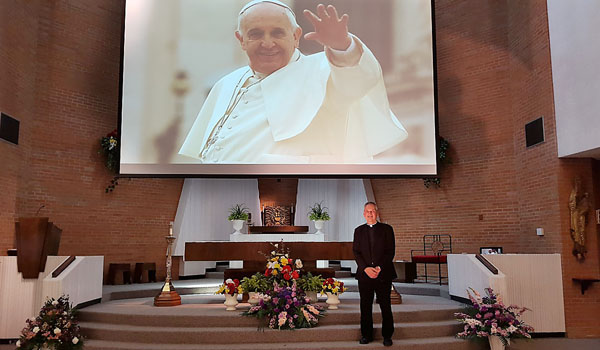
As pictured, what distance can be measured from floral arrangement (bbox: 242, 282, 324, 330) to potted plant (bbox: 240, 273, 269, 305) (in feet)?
1.09

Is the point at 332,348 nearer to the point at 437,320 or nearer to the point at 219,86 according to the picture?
the point at 437,320

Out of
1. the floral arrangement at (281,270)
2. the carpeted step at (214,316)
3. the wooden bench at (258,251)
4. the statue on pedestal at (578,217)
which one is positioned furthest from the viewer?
the statue on pedestal at (578,217)

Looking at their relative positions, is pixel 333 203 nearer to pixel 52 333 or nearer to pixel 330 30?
pixel 330 30

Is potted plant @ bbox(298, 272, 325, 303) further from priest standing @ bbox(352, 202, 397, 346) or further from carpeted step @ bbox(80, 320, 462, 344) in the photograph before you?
priest standing @ bbox(352, 202, 397, 346)

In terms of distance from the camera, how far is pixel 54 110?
9703 millimetres

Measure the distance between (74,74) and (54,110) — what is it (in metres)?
0.87

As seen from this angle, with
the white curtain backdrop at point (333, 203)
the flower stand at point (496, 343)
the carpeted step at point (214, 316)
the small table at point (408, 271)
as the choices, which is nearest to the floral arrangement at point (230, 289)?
the carpeted step at point (214, 316)

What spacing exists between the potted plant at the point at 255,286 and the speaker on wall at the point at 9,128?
4982 mm

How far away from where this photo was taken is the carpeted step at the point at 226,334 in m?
6.12

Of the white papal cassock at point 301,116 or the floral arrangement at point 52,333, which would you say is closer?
the floral arrangement at point 52,333

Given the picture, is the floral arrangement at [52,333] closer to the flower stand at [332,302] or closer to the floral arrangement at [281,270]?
the floral arrangement at [281,270]

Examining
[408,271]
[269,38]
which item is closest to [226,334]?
[408,271]

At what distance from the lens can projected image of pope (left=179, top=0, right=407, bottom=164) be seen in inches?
336

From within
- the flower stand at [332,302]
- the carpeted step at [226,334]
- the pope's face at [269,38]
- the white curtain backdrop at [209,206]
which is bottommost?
the carpeted step at [226,334]
